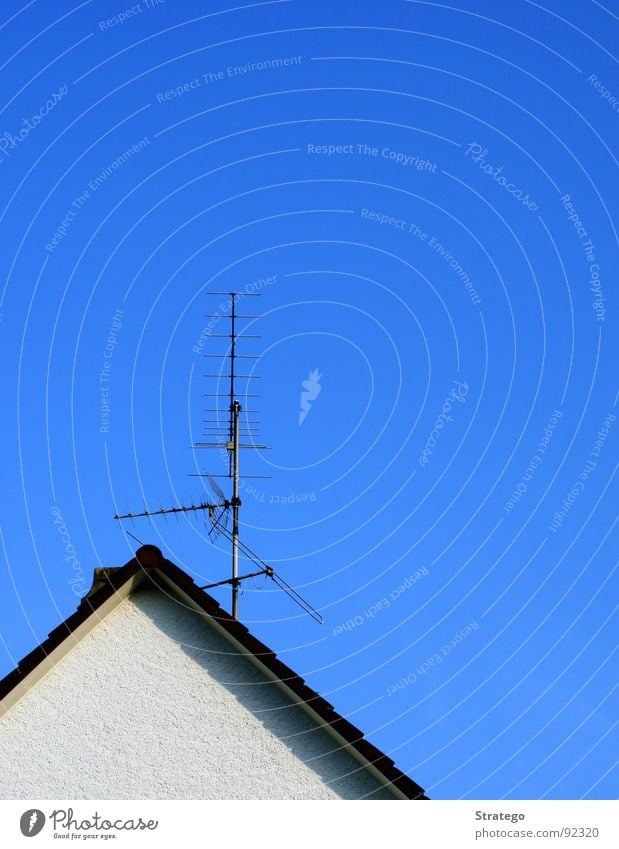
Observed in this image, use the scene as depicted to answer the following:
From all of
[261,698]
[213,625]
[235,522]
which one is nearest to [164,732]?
[261,698]

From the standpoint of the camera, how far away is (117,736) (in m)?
13.4

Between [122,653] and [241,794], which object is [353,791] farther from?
[122,653]

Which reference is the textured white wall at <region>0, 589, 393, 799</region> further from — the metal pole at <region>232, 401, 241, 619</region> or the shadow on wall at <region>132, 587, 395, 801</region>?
the metal pole at <region>232, 401, 241, 619</region>

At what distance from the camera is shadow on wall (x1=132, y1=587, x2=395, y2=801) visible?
13219mm

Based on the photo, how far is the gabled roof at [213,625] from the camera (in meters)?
13.1

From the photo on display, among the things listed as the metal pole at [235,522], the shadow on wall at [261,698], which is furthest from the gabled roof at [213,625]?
the metal pole at [235,522]

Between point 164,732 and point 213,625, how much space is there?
3.93 feet

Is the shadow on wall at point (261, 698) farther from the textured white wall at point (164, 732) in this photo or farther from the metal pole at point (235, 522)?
the metal pole at point (235, 522)

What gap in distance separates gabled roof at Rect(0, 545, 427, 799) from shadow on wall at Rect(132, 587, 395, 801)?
0.09 meters

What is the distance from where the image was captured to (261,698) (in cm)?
1362

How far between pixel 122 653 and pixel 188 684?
750mm

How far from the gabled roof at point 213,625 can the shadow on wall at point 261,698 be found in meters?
0.09
